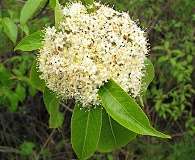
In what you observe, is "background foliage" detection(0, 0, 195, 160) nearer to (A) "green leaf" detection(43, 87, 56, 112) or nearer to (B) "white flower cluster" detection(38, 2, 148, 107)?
(A) "green leaf" detection(43, 87, 56, 112)

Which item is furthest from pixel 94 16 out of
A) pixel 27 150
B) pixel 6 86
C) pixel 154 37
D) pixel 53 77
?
pixel 154 37

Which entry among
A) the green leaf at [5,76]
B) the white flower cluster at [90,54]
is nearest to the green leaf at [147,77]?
the white flower cluster at [90,54]

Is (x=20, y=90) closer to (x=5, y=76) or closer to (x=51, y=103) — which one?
(x=5, y=76)

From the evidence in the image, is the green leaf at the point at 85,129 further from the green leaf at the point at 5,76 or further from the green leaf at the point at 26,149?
the green leaf at the point at 26,149

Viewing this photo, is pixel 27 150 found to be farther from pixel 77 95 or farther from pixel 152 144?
pixel 77 95

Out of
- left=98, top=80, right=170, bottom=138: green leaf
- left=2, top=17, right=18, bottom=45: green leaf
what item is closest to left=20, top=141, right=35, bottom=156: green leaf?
left=2, top=17, right=18, bottom=45: green leaf

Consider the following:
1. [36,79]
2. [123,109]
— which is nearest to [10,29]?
[36,79]
